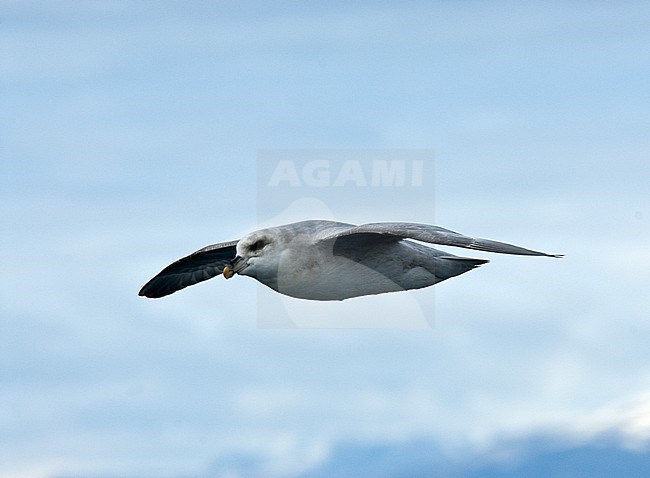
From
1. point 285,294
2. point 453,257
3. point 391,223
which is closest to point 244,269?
point 285,294

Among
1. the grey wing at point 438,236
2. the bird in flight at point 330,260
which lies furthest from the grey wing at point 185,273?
the grey wing at point 438,236

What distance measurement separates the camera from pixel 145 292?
19594 mm

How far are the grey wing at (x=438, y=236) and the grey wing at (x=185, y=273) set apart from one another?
14.0ft

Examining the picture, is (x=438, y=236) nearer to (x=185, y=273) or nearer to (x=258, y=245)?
(x=258, y=245)

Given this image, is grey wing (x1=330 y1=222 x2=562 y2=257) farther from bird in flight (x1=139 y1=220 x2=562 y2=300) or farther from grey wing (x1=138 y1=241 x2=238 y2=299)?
grey wing (x1=138 y1=241 x2=238 y2=299)

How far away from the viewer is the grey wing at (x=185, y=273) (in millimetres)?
19237

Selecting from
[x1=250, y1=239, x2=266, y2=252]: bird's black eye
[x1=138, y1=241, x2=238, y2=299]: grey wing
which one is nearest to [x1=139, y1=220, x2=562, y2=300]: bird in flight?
[x1=250, y1=239, x2=266, y2=252]: bird's black eye

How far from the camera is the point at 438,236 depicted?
586 inches

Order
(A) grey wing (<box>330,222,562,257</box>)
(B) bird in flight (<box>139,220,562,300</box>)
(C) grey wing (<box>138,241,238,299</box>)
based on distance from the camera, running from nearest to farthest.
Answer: (A) grey wing (<box>330,222,562,257</box>) → (B) bird in flight (<box>139,220,562,300</box>) → (C) grey wing (<box>138,241,238,299</box>)

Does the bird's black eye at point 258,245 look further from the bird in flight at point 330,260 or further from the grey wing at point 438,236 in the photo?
the grey wing at point 438,236

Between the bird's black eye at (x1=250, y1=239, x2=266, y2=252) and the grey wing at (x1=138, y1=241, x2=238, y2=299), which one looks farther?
the grey wing at (x1=138, y1=241, x2=238, y2=299)

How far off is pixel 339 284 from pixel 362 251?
59 cm

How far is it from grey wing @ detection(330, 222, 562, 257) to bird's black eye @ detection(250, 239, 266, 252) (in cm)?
123

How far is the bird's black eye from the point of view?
16.1 metres
